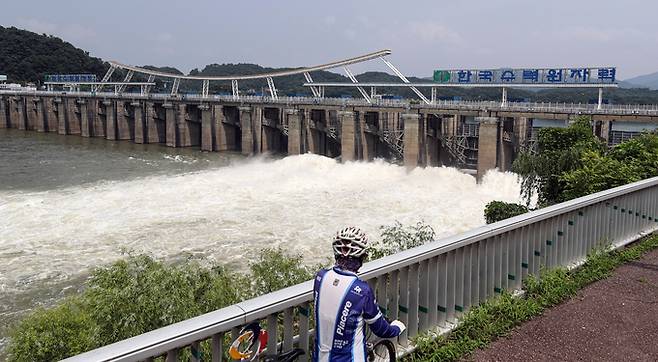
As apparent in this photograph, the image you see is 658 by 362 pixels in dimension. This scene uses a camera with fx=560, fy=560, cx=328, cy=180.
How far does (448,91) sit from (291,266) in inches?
5072

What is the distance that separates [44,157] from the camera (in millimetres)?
57125

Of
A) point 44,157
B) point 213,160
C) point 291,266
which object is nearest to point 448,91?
point 213,160

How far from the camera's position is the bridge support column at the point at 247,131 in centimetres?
6103

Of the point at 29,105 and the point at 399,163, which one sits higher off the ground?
the point at 29,105

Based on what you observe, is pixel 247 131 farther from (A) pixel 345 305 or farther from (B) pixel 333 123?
(A) pixel 345 305

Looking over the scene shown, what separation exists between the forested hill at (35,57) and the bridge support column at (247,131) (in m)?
125

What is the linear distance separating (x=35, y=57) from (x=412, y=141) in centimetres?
15799

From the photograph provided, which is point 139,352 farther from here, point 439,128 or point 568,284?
point 439,128

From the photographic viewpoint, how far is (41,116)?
302ft

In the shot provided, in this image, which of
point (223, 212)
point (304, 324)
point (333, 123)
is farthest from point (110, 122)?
point (304, 324)

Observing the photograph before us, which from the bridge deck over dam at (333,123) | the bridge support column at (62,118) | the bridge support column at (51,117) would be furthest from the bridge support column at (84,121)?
the bridge support column at (51,117)

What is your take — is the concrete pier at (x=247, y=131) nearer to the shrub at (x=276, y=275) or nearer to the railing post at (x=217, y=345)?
the shrub at (x=276, y=275)

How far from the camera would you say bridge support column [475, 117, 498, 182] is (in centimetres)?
3962

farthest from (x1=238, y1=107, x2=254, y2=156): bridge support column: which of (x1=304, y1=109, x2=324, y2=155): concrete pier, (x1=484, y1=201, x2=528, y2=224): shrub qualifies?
(x1=484, y1=201, x2=528, y2=224): shrub
